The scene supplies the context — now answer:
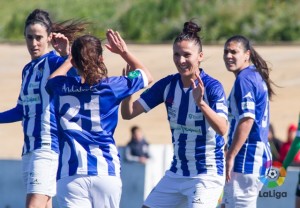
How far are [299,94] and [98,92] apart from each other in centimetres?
2166

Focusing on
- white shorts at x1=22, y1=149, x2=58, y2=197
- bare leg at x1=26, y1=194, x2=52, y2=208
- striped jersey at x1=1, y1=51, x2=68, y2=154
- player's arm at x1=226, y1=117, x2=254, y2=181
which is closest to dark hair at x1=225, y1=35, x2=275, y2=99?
player's arm at x1=226, y1=117, x2=254, y2=181

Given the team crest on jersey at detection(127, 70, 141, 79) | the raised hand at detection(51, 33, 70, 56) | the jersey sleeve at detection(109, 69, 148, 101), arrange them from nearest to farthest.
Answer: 1. the jersey sleeve at detection(109, 69, 148, 101)
2. the team crest on jersey at detection(127, 70, 141, 79)
3. the raised hand at detection(51, 33, 70, 56)

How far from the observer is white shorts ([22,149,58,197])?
321 inches

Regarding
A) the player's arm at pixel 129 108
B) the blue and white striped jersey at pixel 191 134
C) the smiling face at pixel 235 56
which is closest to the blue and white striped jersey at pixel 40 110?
the player's arm at pixel 129 108

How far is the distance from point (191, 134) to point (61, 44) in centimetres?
131

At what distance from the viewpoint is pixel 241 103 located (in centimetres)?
863

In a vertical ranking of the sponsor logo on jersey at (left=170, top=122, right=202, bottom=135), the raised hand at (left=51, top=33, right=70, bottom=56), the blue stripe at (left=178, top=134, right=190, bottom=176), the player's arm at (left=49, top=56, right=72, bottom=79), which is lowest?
the blue stripe at (left=178, top=134, right=190, bottom=176)

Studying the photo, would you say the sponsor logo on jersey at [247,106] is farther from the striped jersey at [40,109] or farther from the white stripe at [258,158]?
the striped jersey at [40,109]

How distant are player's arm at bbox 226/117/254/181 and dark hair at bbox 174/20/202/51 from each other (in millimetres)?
1102

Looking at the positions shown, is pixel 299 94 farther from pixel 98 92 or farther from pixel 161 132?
pixel 98 92

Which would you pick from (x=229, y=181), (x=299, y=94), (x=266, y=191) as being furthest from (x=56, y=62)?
(x=299, y=94)

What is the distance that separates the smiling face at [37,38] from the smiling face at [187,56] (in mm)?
1281

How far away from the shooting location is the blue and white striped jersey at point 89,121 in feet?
23.6

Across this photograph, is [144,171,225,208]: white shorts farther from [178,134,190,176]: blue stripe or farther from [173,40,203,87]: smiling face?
[173,40,203,87]: smiling face
